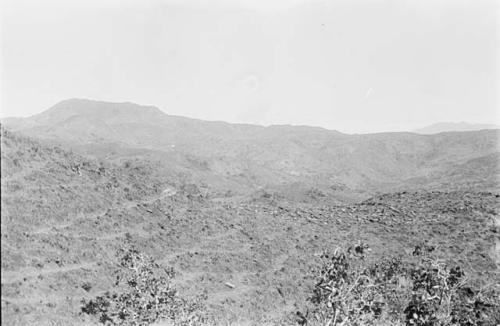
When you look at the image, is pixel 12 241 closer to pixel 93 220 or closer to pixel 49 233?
pixel 49 233

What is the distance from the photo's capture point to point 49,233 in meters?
41.7

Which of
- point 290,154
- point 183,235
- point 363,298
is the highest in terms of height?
point 290,154

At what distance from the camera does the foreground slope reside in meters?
37.4

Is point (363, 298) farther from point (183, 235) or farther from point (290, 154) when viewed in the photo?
point (290, 154)

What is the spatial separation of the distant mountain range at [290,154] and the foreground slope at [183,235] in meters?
44.9

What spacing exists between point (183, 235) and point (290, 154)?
120790 mm

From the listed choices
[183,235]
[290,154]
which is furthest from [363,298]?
[290,154]

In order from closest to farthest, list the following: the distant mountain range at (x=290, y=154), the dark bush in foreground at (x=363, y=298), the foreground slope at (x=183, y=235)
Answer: the dark bush in foreground at (x=363, y=298) → the foreground slope at (x=183, y=235) → the distant mountain range at (x=290, y=154)

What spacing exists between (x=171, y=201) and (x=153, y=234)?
11.0 metres

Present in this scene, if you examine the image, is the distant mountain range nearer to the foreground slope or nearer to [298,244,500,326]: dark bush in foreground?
the foreground slope

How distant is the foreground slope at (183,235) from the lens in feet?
123

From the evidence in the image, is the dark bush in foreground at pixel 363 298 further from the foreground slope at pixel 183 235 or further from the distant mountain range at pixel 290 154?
the distant mountain range at pixel 290 154

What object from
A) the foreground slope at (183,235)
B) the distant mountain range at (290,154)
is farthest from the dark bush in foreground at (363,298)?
the distant mountain range at (290,154)

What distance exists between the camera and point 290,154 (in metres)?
172
